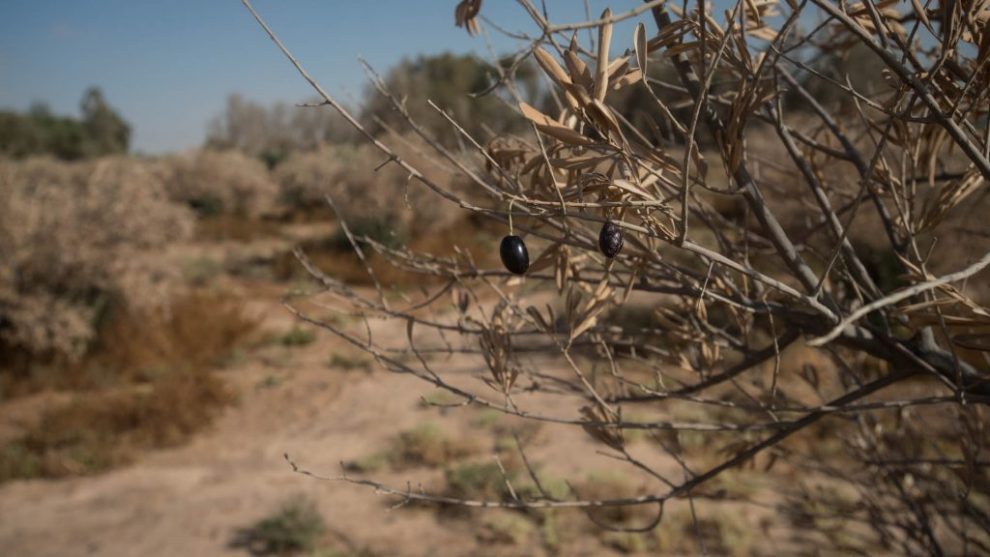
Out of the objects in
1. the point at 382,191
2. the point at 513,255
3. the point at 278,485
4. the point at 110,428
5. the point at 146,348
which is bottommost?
the point at 278,485

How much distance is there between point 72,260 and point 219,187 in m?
10.9

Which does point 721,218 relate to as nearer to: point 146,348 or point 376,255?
point 146,348

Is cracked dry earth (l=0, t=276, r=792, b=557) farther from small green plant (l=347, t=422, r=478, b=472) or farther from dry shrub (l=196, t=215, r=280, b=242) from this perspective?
dry shrub (l=196, t=215, r=280, b=242)

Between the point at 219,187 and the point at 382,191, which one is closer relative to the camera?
the point at 382,191

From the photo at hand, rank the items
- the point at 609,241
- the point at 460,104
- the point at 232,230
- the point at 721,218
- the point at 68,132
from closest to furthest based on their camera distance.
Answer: the point at 609,241, the point at 721,218, the point at 232,230, the point at 460,104, the point at 68,132

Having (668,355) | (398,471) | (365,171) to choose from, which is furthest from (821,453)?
(365,171)

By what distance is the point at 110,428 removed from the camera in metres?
5.38

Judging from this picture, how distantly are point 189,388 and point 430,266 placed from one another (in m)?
5.61

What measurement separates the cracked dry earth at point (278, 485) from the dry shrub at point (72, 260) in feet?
3.17

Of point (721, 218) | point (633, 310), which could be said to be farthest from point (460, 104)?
point (721, 218)

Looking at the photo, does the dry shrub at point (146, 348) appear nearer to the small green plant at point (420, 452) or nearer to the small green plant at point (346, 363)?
the small green plant at point (346, 363)

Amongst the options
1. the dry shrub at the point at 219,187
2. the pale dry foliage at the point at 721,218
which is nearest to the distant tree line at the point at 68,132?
the dry shrub at the point at 219,187

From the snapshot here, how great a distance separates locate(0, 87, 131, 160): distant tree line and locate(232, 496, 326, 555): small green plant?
105 ft

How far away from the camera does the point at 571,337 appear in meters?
0.82
